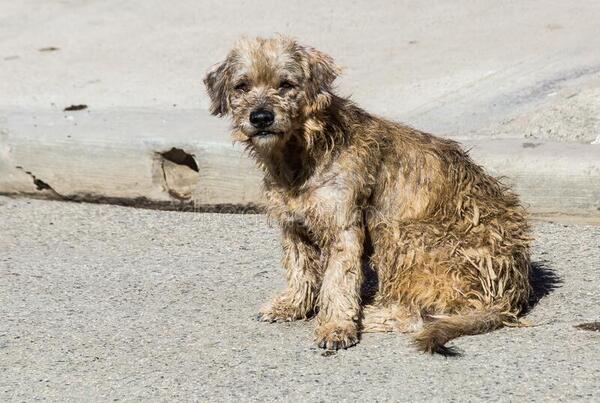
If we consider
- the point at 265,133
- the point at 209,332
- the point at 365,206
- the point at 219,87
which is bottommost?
the point at 209,332

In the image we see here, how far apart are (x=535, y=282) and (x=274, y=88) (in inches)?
77.8

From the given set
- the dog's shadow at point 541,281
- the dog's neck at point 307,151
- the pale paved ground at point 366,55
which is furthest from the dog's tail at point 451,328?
the pale paved ground at point 366,55

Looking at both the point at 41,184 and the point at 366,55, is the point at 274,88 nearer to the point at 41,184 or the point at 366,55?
the point at 41,184

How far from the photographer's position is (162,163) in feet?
29.2

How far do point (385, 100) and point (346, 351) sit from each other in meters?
4.38

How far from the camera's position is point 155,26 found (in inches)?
488

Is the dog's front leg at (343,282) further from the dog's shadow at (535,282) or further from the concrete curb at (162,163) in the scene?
the concrete curb at (162,163)

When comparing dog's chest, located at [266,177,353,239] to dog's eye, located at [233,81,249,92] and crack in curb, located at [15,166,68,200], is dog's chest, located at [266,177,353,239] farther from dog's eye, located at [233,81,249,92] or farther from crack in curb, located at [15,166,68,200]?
crack in curb, located at [15,166,68,200]

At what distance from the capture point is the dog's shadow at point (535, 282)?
6.79 metres

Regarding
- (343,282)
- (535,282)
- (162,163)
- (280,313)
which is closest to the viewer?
(343,282)

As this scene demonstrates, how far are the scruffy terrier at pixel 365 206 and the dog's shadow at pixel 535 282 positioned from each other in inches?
10.8

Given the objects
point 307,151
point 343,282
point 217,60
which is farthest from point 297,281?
point 217,60

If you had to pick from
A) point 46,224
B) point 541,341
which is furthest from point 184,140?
point 541,341

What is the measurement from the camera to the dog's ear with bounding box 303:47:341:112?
618cm
